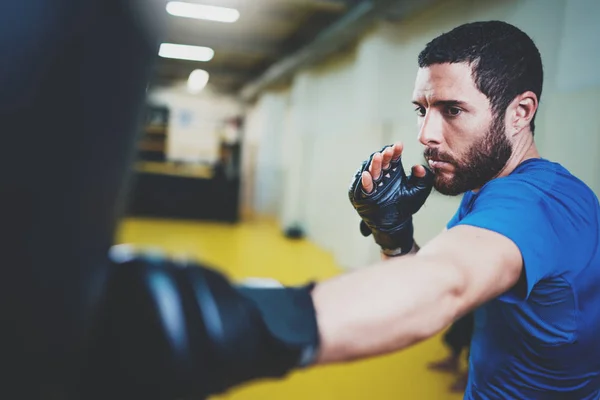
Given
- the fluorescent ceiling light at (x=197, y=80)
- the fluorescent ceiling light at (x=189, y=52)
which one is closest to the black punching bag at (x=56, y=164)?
the fluorescent ceiling light at (x=189, y=52)

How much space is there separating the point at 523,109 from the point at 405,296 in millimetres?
430

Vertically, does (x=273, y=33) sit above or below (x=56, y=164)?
above

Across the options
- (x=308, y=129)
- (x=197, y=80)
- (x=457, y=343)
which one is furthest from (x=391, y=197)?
(x=197, y=80)

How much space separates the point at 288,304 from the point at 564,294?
0.54 meters

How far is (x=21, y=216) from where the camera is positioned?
0.99 feet

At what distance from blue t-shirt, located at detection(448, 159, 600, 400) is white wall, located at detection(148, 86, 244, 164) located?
30.6 ft

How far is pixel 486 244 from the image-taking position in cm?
55

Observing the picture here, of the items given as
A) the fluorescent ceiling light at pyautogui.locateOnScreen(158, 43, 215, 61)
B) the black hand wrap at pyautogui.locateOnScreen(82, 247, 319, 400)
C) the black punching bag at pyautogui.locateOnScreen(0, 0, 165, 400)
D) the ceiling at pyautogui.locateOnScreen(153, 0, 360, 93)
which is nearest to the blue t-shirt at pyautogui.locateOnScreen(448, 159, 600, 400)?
the black hand wrap at pyautogui.locateOnScreen(82, 247, 319, 400)

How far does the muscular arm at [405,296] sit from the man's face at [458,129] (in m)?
0.22

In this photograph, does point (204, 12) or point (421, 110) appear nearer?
point (421, 110)

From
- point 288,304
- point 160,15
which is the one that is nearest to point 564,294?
point 288,304

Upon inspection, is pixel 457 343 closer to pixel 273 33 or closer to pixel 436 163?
pixel 436 163

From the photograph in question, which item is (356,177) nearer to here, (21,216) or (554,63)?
(554,63)

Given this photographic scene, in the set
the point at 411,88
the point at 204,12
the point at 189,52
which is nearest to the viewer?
the point at 411,88
